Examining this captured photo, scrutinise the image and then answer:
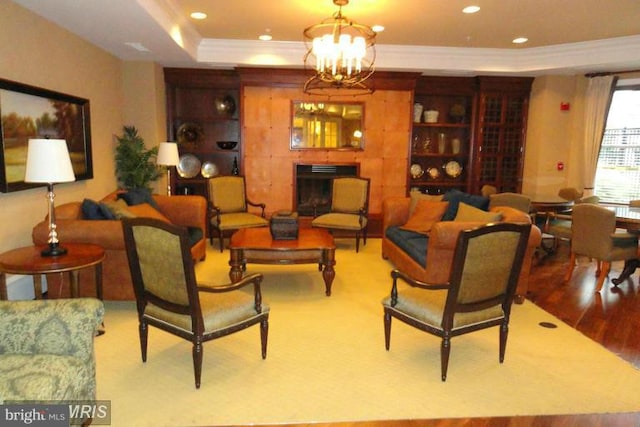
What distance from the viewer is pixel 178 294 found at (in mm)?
2598

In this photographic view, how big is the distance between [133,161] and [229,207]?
1388mm

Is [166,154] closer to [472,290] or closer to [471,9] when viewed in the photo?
[471,9]

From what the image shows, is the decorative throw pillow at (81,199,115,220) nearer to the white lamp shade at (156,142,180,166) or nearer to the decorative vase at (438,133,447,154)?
the white lamp shade at (156,142,180,166)

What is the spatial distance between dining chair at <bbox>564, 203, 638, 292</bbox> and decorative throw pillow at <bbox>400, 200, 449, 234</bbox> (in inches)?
57.3

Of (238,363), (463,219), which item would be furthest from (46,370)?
(463,219)

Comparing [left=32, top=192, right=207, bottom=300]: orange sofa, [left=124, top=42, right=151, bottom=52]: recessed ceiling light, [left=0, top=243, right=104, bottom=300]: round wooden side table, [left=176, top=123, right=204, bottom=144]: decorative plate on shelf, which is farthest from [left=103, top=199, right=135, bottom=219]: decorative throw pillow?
[left=176, top=123, right=204, bottom=144]: decorative plate on shelf

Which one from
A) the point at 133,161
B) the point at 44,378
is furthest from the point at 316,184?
the point at 44,378

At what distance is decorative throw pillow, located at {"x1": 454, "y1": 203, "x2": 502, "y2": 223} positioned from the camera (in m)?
4.12

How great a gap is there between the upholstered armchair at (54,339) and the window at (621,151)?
24.6 feet

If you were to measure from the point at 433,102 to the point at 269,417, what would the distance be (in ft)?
21.0

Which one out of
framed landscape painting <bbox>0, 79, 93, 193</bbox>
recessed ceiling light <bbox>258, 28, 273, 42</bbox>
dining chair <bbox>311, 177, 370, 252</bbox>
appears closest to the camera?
framed landscape painting <bbox>0, 79, 93, 193</bbox>

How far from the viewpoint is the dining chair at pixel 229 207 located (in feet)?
18.8

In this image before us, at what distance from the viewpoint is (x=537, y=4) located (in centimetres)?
437

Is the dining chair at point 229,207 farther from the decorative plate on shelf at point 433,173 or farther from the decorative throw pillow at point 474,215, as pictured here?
the decorative plate on shelf at point 433,173
